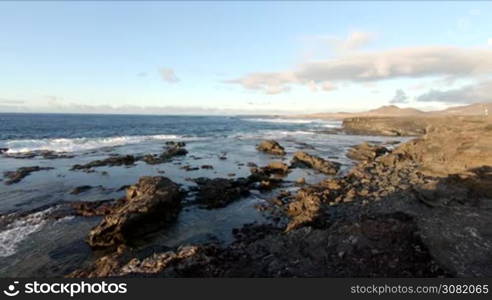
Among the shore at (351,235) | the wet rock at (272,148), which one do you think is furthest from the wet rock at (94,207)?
the wet rock at (272,148)

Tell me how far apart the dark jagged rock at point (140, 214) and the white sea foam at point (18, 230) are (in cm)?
317

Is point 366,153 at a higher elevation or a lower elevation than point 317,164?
higher

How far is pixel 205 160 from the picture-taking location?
35625mm

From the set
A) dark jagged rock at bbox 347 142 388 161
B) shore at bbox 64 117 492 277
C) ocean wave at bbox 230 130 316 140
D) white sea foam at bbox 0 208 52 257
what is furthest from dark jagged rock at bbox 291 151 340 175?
ocean wave at bbox 230 130 316 140

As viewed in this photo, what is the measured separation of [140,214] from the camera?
49.8 feet

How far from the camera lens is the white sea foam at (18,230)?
13086mm

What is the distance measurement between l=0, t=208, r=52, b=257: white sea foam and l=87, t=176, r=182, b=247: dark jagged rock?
3168 mm

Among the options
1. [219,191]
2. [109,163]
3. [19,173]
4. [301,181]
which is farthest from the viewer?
[109,163]

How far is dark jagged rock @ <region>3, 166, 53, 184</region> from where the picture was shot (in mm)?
24542

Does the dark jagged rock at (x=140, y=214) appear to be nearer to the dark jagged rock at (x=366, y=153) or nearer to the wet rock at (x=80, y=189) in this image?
the wet rock at (x=80, y=189)

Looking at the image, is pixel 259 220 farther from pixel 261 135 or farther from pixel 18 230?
pixel 261 135

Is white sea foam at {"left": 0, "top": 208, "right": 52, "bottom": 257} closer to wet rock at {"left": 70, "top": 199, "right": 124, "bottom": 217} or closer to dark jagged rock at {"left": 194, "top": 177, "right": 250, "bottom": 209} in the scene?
wet rock at {"left": 70, "top": 199, "right": 124, "bottom": 217}

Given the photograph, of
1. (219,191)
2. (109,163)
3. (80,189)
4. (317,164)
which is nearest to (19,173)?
(109,163)

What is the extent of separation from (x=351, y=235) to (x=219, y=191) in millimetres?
11615
